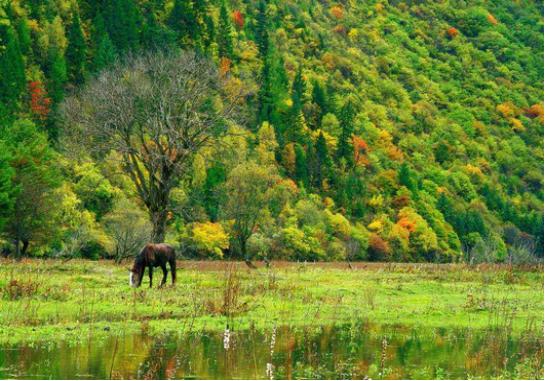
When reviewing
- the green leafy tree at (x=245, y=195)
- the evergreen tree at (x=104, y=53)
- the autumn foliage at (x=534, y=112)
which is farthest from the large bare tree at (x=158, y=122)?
the autumn foliage at (x=534, y=112)

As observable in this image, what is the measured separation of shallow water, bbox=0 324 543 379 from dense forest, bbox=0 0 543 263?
2615 centimetres

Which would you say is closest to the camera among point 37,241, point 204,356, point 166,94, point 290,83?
point 204,356

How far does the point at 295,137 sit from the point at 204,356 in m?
127

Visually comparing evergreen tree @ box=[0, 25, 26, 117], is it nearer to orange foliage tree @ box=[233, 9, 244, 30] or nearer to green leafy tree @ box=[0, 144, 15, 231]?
orange foliage tree @ box=[233, 9, 244, 30]

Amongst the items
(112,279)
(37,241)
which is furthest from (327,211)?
(112,279)

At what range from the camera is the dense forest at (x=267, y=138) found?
2372 inches

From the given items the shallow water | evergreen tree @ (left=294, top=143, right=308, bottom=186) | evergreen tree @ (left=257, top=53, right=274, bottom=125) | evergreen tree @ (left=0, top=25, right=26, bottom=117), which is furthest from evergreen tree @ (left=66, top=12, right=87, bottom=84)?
the shallow water

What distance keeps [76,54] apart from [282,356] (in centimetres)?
11642

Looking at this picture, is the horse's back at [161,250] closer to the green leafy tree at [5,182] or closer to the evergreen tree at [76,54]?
the green leafy tree at [5,182]

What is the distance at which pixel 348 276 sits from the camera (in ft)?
154

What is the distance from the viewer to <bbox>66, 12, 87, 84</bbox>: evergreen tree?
130 metres

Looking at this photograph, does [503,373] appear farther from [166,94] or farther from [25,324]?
[166,94]

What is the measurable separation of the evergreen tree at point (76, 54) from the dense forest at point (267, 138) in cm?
31

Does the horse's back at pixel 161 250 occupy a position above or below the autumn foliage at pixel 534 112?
above
